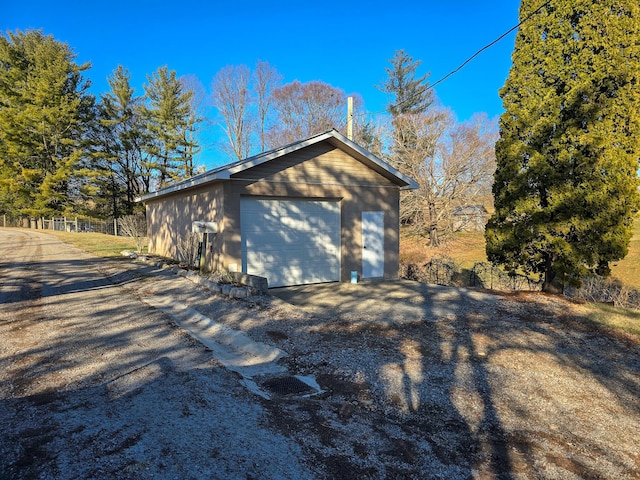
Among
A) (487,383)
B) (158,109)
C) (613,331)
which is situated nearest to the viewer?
(487,383)

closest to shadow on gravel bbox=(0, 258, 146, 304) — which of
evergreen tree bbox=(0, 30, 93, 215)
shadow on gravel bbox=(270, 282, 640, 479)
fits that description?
shadow on gravel bbox=(270, 282, 640, 479)

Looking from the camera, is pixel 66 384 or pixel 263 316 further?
pixel 263 316

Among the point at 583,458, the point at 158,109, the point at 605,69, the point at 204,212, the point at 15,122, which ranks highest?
the point at 158,109

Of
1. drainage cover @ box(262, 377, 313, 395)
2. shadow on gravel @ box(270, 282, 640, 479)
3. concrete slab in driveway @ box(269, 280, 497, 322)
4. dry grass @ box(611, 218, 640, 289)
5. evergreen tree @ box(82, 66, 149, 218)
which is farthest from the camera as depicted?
evergreen tree @ box(82, 66, 149, 218)

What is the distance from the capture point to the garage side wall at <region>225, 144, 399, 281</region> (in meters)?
8.95

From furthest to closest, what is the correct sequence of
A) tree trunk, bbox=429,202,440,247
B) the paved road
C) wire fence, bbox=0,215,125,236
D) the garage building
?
wire fence, bbox=0,215,125,236 → tree trunk, bbox=429,202,440,247 → the garage building → the paved road

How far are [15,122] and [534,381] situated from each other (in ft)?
114

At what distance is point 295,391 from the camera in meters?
3.87

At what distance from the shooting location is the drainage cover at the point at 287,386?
3871 mm

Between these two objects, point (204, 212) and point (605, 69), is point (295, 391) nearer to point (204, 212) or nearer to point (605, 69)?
point (204, 212)

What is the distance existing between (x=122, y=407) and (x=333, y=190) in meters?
7.71

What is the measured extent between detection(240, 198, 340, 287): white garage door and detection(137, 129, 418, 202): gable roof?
0.88 metres

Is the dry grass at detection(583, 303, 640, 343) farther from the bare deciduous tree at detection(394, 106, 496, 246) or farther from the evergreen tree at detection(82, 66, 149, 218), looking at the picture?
the evergreen tree at detection(82, 66, 149, 218)

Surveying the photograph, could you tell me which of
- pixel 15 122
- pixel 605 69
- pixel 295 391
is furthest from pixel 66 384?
pixel 15 122
